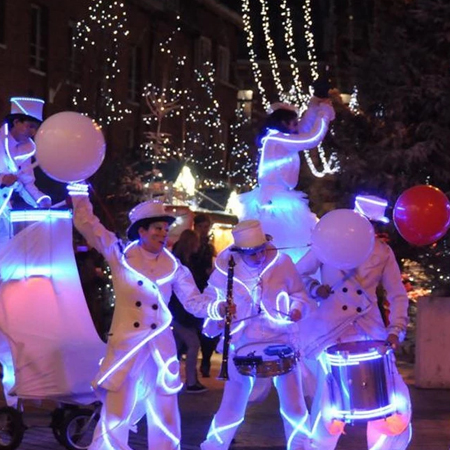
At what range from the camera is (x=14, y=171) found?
1087 centimetres

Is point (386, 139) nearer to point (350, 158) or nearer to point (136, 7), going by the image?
point (350, 158)

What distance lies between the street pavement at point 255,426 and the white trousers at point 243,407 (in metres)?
0.71

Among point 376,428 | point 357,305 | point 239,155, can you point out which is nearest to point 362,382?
point 376,428

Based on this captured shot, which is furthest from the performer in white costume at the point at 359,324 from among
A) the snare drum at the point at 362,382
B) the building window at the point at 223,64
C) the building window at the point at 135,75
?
the building window at the point at 223,64

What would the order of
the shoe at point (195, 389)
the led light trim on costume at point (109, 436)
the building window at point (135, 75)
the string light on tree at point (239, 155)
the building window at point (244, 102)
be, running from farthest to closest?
the building window at point (244, 102) < the building window at point (135, 75) < the string light on tree at point (239, 155) < the shoe at point (195, 389) < the led light trim on costume at point (109, 436)

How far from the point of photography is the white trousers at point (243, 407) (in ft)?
32.2

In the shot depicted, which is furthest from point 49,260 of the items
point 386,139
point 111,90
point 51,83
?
point 51,83

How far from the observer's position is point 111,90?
26.1m

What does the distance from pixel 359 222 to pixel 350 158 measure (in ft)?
25.1

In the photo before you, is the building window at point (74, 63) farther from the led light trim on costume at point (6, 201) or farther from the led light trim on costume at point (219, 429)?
the led light trim on costume at point (219, 429)

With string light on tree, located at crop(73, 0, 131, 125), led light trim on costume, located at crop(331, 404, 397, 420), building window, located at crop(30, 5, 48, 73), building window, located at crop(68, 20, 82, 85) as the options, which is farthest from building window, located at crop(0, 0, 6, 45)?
led light trim on costume, located at crop(331, 404, 397, 420)

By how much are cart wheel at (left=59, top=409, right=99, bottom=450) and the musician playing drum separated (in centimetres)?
127

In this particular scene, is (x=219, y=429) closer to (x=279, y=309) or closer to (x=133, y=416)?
(x=133, y=416)

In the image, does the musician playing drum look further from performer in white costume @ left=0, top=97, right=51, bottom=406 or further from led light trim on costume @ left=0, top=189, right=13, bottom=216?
led light trim on costume @ left=0, top=189, right=13, bottom=216
